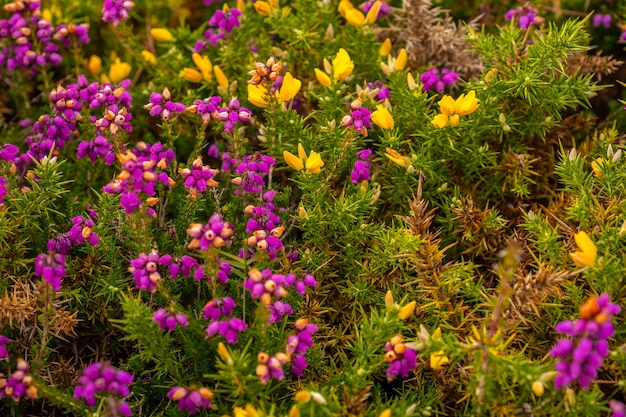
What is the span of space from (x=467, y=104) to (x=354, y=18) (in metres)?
0.89

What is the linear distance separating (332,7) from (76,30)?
53.9 inches

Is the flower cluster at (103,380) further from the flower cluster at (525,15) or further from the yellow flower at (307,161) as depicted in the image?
the flower cluster at (525,15)

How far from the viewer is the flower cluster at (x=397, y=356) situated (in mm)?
2090

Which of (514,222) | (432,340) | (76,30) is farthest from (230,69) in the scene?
(432,340)

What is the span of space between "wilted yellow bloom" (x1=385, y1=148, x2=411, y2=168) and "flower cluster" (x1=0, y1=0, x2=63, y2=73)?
6.00 feet

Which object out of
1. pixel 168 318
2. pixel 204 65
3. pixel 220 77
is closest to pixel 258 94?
pixel 220 77

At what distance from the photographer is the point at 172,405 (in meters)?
2.42

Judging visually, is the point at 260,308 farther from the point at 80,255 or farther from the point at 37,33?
the point at 37,33

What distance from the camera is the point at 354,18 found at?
324cm

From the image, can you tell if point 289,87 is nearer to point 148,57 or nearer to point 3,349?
point 148,57

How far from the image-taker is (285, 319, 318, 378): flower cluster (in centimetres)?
211

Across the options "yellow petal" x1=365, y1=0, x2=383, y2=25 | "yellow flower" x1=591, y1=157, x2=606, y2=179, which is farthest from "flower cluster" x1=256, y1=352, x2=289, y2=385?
"yellow petal" x1=365, y1=0, x2=383, y2=25

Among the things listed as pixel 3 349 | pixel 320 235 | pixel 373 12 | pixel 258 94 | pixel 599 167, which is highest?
pixel 373 12

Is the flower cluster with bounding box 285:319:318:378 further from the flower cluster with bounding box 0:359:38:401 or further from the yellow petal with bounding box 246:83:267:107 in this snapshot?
the yellow petal with bounding box 246:83:267:107
